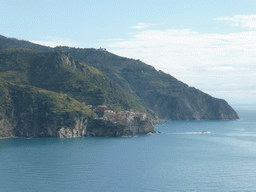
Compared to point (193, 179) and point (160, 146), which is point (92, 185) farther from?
point (160, 146)

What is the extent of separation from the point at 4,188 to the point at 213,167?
2662 inches

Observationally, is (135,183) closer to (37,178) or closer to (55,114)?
(37,178)

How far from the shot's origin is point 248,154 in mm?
153875

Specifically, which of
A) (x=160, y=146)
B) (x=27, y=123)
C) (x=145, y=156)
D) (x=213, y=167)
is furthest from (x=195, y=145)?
(x=27, y=123)

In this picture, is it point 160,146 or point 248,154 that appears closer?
point 248,154

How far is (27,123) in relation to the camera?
644ft

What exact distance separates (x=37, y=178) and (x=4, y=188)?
466 inches

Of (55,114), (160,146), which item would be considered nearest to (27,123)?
(55,114)

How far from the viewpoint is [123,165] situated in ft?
408

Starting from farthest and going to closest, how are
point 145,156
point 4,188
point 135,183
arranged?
point 145,156, point 135,183, point 4,188

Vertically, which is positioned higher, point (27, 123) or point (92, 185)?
point (27, 123)

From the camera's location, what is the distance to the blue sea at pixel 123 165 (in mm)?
98812

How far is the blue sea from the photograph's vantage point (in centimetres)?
9881

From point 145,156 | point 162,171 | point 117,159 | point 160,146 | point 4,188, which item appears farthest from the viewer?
point 160,146
